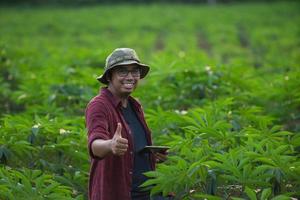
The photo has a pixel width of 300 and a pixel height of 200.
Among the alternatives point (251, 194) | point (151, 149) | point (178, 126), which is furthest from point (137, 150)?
point (178, 126)

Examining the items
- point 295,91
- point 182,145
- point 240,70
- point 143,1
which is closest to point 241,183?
point 182,145

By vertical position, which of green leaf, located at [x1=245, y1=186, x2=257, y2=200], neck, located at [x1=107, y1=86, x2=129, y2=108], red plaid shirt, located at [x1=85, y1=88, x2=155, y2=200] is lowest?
green leaf, located at [x1=245, y1=186, x2=257, y2=200]

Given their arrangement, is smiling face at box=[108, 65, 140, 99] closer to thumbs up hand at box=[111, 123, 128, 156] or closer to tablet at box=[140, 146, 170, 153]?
tablet at box=[140, 146, 170, 153]

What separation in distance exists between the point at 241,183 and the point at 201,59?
4.42 meters

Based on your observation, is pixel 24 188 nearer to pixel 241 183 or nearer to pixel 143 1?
pixel 241 183

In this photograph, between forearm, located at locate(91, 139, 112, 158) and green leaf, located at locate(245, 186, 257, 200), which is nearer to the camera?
forearm, located at locate(91, 139, 112, 158)

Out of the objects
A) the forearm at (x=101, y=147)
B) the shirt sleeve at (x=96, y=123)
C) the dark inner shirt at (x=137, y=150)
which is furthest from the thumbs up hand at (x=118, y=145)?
the dark inner shirt at (x=137, y=150)

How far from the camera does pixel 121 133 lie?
3209 mm

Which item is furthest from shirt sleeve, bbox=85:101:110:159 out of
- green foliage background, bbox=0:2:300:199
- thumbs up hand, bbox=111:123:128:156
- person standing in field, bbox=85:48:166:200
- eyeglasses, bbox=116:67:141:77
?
green foliage background, bbox=0:2:300:199

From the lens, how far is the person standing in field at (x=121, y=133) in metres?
3.11

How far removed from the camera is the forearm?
9.44 feet

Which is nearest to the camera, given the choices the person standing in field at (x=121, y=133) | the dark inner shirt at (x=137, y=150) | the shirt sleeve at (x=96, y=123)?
the shirt sleeve at (x=96, y=123)

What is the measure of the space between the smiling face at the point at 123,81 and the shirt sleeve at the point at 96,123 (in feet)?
0.70

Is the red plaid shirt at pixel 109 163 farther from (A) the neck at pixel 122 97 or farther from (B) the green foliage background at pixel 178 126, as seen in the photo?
(B) the green foliage background at pixel 178 126
